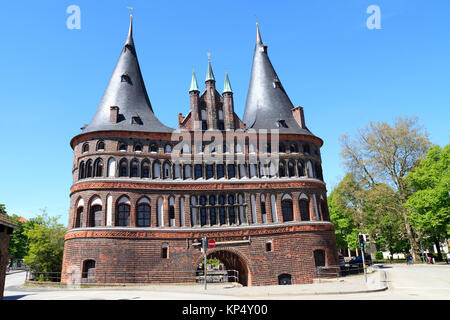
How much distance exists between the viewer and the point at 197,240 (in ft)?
86.2

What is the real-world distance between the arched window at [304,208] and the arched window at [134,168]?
14.0 metres

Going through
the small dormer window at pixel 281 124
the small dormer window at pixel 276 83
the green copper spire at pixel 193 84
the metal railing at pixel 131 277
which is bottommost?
the metal railing at pixel 131 277

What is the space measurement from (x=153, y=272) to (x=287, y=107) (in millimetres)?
19733

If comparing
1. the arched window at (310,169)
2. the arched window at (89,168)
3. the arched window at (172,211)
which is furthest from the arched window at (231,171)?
the arched window at (89,168)

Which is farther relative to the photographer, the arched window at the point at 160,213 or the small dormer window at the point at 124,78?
the small dormer window at the point at 124,78

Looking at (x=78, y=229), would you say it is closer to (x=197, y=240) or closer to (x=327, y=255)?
(x=197, y=240)

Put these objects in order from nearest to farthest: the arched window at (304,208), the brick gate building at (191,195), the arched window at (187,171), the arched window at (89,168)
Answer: the brick gate building at (191,195)
the arched window at (89,168)
the arched window at (187,171)
the arched window at (304,208)

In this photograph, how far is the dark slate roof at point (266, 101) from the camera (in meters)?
31.5

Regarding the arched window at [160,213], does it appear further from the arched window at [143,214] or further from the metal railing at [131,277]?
the metal railing at [131,277]

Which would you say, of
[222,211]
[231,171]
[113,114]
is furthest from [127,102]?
[222,211]

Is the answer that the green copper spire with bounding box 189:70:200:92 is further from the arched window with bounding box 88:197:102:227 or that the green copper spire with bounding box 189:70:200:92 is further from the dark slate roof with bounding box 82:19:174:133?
the arched window with bounding box 88:197:102:227

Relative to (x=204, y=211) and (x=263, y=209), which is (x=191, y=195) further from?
(x=263, y=209)

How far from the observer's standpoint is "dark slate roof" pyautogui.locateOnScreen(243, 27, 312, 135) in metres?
31.5
